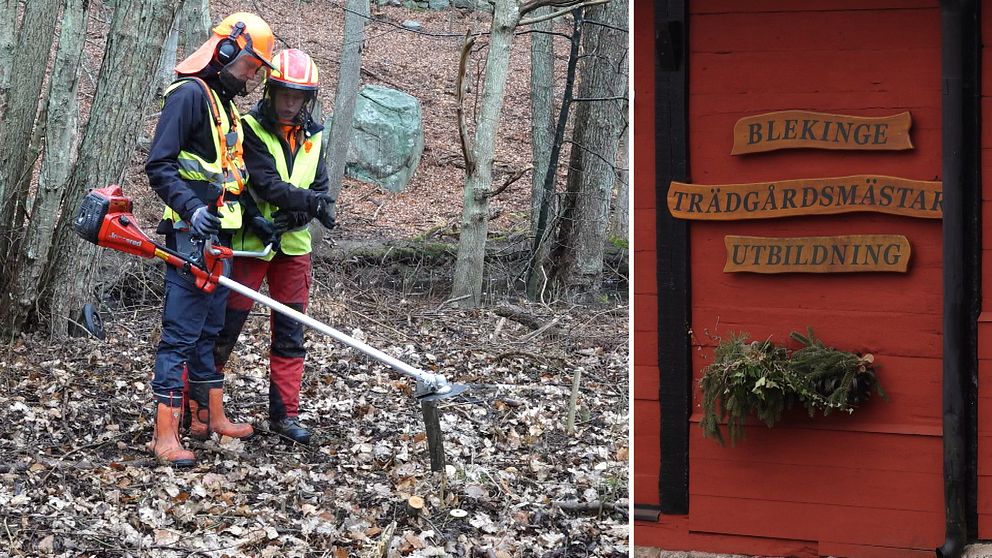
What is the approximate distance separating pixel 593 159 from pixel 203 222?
5596 mm

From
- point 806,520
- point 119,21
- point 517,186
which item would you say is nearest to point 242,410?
point 119,21

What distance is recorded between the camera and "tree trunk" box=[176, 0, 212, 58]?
16016 millimetres

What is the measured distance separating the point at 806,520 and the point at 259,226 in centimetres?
310

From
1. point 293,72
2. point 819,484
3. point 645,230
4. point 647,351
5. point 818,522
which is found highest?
point 293,72

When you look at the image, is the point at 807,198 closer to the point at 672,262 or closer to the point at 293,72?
the point at 672,262

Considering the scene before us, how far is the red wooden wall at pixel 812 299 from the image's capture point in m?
4.66

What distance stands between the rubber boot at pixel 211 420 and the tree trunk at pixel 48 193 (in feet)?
7.92

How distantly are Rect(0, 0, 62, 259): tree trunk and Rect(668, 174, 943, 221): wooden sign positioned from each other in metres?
5.14

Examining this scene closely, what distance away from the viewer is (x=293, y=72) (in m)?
5.49

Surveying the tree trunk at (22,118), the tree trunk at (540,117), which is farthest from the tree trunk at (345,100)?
the tree trunk at (22,118)

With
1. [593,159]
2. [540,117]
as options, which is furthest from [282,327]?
[540,117]

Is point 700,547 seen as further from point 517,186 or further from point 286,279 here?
point 517,186

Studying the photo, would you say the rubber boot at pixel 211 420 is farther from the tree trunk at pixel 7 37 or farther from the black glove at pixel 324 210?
the tree trunk at pixel 7 37

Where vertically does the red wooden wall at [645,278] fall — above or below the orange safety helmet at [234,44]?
below
